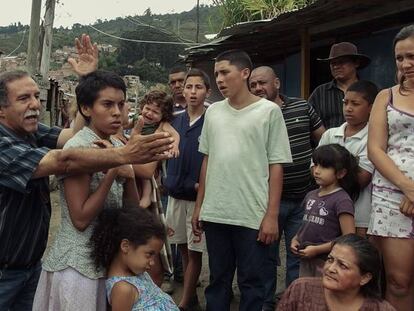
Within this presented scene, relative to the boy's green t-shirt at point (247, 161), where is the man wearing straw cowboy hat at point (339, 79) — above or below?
above

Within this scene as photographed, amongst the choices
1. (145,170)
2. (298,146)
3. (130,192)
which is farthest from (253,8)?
(130,192)

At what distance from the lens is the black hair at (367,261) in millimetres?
2504

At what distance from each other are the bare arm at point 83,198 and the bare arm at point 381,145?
138cm

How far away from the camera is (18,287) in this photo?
2525mm

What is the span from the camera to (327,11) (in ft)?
17.7

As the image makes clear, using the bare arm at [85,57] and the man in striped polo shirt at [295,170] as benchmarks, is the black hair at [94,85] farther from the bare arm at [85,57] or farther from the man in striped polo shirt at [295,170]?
the man in striped polo shirt at [295,170]

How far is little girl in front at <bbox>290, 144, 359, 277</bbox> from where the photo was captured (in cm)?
311

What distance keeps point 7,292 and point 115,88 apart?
3.66 feet

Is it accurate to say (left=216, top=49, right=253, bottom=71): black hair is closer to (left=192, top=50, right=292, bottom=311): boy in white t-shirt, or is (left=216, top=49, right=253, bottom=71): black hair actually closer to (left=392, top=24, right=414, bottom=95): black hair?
(left=192, top=50, right=292, bottom=311): boy in white t-shirt

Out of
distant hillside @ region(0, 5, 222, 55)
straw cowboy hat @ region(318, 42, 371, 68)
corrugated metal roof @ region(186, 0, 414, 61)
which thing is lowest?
straw cowboy hat @ region(318, 42, 371, 68)

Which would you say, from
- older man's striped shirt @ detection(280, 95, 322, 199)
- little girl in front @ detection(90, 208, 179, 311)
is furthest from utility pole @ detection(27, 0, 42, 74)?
little girl in front @ detection(90, 208, 179, 311)

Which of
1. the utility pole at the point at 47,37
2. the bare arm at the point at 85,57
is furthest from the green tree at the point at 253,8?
the bare arm at the point at 85,57

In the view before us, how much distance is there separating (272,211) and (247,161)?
350mm

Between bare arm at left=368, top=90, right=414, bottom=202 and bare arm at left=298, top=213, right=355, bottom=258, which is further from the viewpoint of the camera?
bare arm at left=298, top=213, right=355, bottom=258
